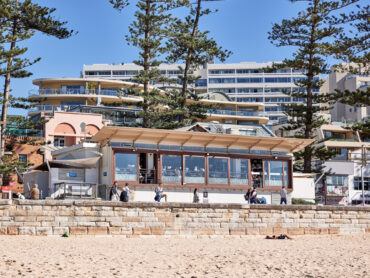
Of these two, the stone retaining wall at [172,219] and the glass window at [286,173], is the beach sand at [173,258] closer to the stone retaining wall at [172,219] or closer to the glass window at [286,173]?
the stone retaining wall at [172,219]

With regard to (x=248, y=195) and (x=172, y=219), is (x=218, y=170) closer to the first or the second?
(x=248, y=195)

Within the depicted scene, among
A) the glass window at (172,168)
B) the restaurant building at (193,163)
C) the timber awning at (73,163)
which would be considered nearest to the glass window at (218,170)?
the restaurant building at (193,163)

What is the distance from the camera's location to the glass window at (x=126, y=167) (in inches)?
1009

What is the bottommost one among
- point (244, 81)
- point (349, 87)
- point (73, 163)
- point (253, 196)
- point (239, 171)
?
point (253, 196)

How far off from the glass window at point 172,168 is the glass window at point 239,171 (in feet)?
8.64

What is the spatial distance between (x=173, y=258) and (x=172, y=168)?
12.1 meters

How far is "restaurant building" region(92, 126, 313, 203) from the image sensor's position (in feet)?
84.9

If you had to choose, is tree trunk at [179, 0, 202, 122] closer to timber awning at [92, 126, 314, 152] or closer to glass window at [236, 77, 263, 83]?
timber awning at [92, 126, 314, 152]

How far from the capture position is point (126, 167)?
25.8 meters

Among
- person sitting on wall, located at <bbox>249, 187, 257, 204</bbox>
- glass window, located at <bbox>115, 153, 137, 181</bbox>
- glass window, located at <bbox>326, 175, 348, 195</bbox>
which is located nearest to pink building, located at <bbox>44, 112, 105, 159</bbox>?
glass window, located at <bbox>326, 175, 348, 195</bbox>

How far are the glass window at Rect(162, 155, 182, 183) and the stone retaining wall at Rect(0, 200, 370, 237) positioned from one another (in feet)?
17.4

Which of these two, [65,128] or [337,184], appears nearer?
[65,128]

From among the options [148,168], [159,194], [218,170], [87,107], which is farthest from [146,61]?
[87,107]

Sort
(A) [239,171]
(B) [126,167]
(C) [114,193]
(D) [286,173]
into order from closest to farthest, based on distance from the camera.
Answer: (C) [114,193] < (B) [126,167] < (A) [239,171] < (D) [286,173]
